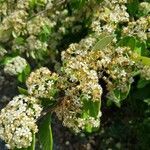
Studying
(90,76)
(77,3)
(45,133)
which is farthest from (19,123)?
(77,3)

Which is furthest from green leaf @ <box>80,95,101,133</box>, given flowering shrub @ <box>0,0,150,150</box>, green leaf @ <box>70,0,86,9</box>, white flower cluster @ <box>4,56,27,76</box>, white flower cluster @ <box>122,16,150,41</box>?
green leaf @ <box>70,0,86,9</box>

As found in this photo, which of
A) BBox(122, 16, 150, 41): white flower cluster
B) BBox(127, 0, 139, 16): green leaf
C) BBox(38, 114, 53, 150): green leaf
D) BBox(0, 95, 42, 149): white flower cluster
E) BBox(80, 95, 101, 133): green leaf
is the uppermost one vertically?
BBox(122, 16, 150, 41): white flower cluster

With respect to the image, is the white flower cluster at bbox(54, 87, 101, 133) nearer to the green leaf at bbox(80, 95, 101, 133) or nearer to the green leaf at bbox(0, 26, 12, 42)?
the green leaf at bbox(80, 95, 101, 133)

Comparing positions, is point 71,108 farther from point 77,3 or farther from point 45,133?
point 77,3

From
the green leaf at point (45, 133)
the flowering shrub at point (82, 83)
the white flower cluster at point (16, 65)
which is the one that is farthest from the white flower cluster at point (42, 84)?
the white flower cluster at point (16, 65)

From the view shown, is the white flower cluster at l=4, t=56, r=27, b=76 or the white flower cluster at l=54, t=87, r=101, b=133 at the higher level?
the white flower cluster at l=54, t=87, r=101, b=133

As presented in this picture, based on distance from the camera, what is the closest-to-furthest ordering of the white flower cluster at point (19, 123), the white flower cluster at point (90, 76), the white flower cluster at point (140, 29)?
the white flower cluster at point (19, 123) < the white flower cluster at point (90, 76) < the white flower cluster at point (140, 29)

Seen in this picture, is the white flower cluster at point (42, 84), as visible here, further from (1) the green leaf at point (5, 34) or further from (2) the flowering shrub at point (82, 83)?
(1) the green leaf at point (5, 34)
